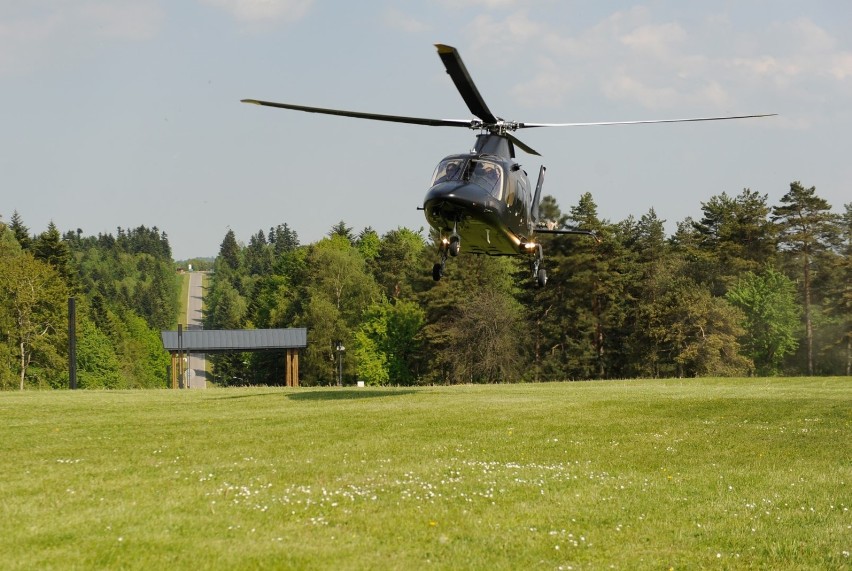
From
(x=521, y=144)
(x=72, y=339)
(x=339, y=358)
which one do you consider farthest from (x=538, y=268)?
(x=339, y=358)

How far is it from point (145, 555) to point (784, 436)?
624 inches

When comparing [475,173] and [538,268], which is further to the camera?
[538,268]

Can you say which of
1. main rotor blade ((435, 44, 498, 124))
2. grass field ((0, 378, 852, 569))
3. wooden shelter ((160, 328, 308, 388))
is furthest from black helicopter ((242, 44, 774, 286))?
wooden shelter ((160, 328, 308, 388))

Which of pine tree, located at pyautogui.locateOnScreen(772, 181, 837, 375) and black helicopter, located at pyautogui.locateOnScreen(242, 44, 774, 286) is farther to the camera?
pine tree, located at pyautogui.locateOnScreen(772, 181, 837, 375)

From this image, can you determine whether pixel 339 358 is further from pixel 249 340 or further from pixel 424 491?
pixel 424 491

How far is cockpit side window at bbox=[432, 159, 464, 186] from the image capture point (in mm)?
25547

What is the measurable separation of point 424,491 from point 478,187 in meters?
12.7

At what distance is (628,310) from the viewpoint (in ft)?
268

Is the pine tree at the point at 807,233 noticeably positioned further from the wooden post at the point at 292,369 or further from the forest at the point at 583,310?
the wooden post at the point at 292,369

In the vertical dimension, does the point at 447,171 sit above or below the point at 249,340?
above

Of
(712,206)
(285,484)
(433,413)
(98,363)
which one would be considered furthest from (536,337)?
(285,484)

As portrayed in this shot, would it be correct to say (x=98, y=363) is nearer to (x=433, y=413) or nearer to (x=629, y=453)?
(x=433, y=413)

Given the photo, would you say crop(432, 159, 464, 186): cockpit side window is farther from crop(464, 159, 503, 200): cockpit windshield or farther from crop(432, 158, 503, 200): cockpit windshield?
crop(464, 159, 503, 200): cockpit windshield

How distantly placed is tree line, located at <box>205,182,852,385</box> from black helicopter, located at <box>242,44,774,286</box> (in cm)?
5114
